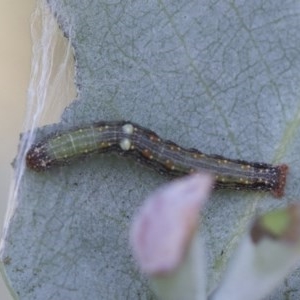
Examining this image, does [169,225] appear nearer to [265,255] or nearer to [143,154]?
[265,255]

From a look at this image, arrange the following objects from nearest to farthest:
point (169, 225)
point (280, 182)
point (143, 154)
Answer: point (169, 225)
point (280, 182)
point (143, 154)

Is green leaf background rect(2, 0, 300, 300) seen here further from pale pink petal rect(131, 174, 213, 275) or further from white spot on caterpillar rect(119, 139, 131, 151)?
pale pink petal rect(131, 174, 213, 275)

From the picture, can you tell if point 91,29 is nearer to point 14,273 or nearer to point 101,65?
point 101,65

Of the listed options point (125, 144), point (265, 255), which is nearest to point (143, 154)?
point (125, 144)

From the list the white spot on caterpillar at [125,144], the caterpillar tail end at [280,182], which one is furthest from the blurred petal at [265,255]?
the white spot on caterpillar at [125,144]

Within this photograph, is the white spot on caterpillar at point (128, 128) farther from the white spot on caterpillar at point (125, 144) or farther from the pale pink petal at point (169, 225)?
the pale pink petal at point (169, 225)
